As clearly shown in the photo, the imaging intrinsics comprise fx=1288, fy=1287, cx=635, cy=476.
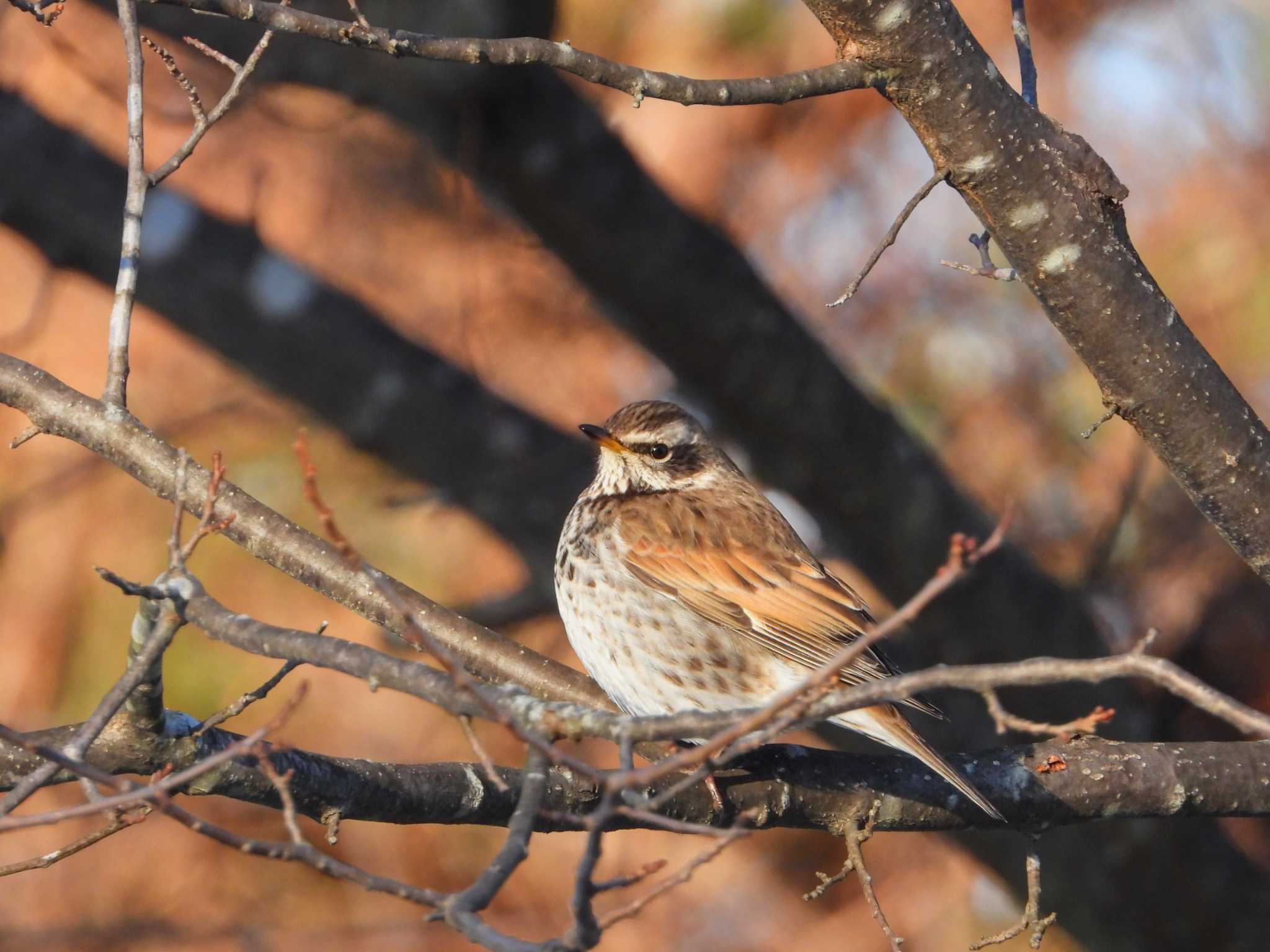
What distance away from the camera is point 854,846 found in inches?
142

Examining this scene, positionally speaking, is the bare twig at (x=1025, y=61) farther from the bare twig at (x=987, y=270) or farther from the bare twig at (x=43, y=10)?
the bare twig at (x=43, y=10)

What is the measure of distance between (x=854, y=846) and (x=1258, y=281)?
4.59 meters

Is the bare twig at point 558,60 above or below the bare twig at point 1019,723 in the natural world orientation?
above

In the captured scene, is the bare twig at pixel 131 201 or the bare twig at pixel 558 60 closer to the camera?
the bare twig at pixel 558 60

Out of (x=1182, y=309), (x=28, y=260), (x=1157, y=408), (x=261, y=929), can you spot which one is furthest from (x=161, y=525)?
(x=1182, y=309)

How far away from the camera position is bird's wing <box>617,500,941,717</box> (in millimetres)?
4434

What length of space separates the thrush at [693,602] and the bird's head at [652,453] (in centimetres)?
1

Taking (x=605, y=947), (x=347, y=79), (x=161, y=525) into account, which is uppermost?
(x=347, y=79)

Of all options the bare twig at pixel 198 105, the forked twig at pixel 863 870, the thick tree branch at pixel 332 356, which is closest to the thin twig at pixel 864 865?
the forked twig at pixel 863 870

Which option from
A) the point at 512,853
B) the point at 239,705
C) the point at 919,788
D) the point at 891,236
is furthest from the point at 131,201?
the point at 919,788

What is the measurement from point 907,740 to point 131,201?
262cm

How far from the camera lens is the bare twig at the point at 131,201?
10.5 ft

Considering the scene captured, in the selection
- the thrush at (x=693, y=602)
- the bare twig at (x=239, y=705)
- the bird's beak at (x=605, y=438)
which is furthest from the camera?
the bird's beak at (x=605, y=438)

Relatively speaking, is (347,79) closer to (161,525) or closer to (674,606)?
(161,525)
